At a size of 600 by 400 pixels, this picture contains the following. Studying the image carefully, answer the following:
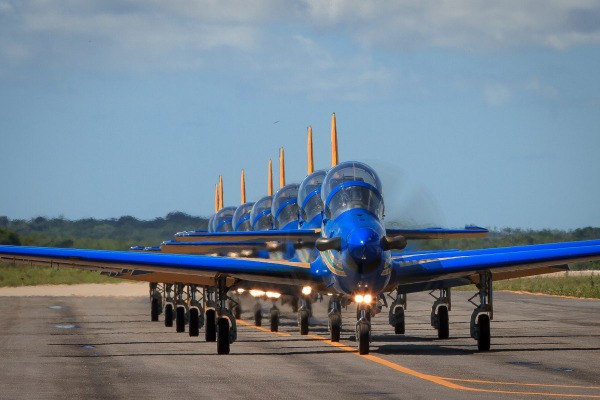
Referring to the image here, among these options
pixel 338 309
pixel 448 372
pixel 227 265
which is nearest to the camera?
pixel 448 372

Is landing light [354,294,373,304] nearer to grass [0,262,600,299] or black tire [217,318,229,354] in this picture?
black tire [217,318,229,354]

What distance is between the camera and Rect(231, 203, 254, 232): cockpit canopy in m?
41.0

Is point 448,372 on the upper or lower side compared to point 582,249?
lower

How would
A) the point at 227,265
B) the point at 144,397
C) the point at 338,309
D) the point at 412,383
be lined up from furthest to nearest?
the point at 338,309, the point at 227,265, the point at 412,383, the point at 144,397

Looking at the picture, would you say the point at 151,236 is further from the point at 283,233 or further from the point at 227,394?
the point at 227,394

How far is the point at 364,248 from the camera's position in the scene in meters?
21.0

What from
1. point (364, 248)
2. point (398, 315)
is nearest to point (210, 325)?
point (398, 315)

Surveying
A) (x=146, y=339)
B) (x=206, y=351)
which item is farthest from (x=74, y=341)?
(x=206, y=351)

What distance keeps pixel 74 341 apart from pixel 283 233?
4.99m

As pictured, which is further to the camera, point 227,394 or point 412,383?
point 412,383

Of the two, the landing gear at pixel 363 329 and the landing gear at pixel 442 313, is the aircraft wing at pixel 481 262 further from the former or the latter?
the landing gear at pixel 442 313

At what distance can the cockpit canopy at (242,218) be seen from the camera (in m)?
41.0

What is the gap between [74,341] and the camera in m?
27.2

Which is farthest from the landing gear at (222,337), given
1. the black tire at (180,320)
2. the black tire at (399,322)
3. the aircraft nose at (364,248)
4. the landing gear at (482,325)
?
the black tire at (180,320)
